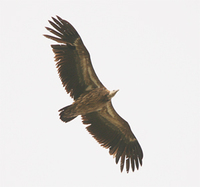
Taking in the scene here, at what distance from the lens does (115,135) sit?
55.8ft

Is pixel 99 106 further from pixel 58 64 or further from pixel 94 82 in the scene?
pixel 58 64

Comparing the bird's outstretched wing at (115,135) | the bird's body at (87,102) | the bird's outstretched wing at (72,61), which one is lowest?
the bird's outstretched wing at (115,135)

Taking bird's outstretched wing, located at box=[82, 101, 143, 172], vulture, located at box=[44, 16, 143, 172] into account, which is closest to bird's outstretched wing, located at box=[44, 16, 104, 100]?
vulture, located at box=[44, 16, 143, 172]

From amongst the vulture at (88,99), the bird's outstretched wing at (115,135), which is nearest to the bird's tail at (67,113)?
the vulture at (88,99)

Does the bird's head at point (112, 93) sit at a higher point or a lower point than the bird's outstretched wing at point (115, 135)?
higher

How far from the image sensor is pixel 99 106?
1588 cm

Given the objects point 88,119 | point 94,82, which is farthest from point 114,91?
point 88,119

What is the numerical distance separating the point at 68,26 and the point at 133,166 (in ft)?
20.6

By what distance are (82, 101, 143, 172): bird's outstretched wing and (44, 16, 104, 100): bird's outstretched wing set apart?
1400 millimetres

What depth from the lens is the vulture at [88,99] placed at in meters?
15.0

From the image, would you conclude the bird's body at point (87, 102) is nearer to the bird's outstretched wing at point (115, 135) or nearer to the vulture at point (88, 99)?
the vulture at point (88, 99)

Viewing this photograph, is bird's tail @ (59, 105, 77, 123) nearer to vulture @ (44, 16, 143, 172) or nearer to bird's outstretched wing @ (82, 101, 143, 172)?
vulture @ (44, 16, 143, 172)

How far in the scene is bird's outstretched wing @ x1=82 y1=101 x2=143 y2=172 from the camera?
54.6 ft

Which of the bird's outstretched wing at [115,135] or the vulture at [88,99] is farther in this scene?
the bird's outstretched wing at [115,135]
